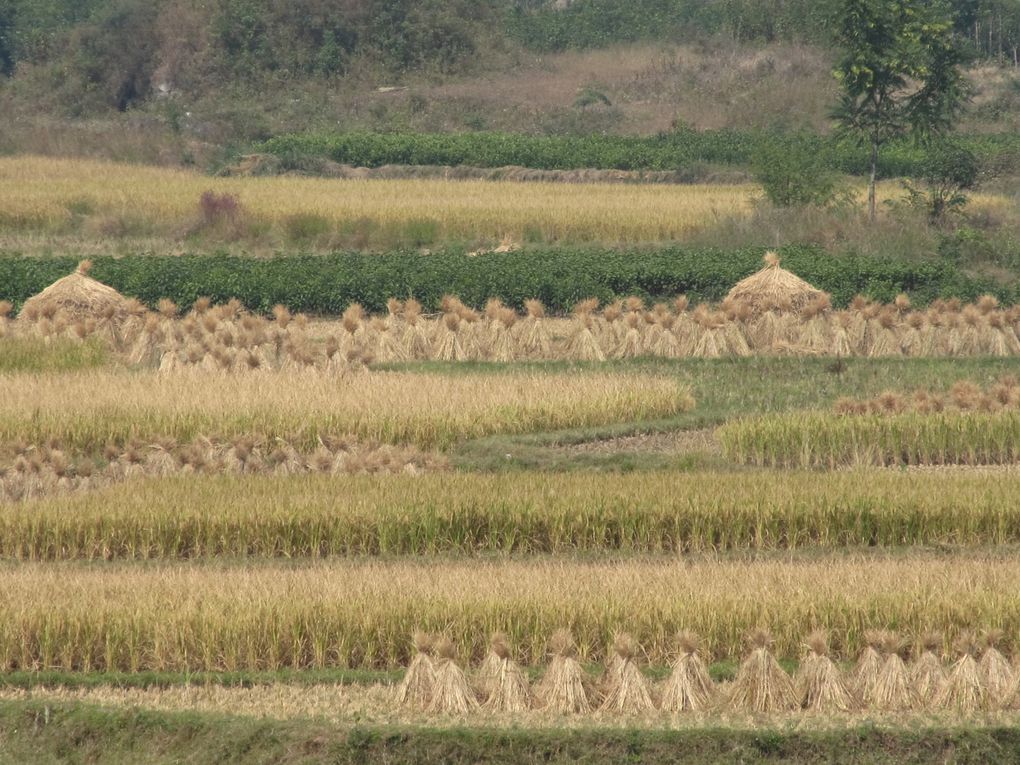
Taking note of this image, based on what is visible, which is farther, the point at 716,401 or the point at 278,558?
the point at 716,401

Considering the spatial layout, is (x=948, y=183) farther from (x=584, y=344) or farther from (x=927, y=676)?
(x=927, y=676)

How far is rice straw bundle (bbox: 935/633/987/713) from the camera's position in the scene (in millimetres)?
10844

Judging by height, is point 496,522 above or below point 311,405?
below

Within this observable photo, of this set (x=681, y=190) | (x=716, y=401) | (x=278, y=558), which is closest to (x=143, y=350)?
(x=716, y=401)

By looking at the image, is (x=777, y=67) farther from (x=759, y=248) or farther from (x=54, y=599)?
(x=54, y=599)

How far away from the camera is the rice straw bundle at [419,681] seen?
1089cm

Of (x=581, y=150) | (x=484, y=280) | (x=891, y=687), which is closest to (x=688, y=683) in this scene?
(x=891, y=687)

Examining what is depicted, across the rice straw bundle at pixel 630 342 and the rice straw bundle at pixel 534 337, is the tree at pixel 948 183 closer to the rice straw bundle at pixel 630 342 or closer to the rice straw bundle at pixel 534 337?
the rice straw bundle at pixel 630 342

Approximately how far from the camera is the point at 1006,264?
30.1 metres

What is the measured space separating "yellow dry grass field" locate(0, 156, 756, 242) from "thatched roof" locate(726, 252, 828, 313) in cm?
900

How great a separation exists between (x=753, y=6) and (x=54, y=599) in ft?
166

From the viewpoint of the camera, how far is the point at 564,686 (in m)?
10.8

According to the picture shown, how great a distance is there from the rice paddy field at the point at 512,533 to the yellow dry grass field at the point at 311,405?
0.17 feet

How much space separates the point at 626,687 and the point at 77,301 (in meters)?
15.3
